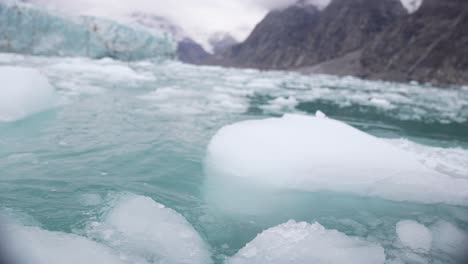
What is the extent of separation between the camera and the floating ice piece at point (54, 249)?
2.13m

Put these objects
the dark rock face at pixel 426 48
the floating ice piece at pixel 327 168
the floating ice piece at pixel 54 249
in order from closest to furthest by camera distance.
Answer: the floating ice piece at pixel 54 249
the floating ice piece at pixel 327 168
the dark rock face at pixel 426 48

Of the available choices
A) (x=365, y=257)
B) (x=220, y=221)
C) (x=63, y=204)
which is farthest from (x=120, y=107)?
(x=365, y=257)

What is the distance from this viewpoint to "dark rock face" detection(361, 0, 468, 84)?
136 feet

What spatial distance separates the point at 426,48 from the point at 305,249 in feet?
173

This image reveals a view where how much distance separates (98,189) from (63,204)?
459 millimetres

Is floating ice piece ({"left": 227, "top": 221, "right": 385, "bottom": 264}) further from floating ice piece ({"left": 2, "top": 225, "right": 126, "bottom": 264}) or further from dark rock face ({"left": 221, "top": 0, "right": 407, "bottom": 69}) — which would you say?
dark rock face ({"left": 221, "top": 0, "right": 407, "bottom": 69})

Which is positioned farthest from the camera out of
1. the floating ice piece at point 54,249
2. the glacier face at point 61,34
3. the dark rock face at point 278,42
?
the dark rock face at point 278,42

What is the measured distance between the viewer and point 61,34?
38.3 metres

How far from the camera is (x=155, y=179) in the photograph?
4203 millimetres

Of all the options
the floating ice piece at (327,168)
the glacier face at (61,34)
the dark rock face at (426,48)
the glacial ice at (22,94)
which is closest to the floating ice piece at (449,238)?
the floating ice piece at (327,168)

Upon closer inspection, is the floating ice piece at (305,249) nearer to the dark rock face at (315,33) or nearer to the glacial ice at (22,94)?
the glacial ice at (22,94)

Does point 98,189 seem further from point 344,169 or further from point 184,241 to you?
point 344,169

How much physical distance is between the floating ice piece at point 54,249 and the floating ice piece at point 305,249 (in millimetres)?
910

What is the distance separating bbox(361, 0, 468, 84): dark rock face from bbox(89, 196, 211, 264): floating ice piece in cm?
4459
